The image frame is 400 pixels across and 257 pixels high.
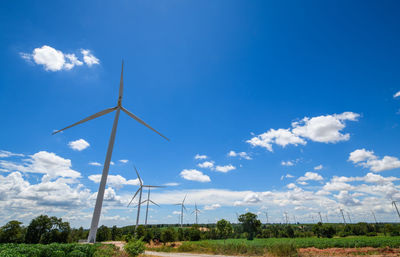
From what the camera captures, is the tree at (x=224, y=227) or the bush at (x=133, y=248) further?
the tree at (x=224, y=227)

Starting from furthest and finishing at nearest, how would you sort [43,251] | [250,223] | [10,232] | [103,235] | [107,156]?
1. [103,235]
2. [250,223]
3. [10,232]
4. [107,156]
5. [43,251]

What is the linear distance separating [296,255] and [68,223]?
2882 inches

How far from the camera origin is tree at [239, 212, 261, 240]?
90.0m

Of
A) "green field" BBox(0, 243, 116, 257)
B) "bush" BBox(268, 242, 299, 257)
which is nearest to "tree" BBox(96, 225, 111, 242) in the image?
"green field" BBox(0, 243, 116, 257)

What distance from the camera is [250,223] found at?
9031cm

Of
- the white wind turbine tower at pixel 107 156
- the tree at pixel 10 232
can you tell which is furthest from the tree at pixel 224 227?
the tree at pixel 10 232

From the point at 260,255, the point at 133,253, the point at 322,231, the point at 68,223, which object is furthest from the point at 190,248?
the point at 322,231

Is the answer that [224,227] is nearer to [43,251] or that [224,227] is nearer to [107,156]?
[107,156]

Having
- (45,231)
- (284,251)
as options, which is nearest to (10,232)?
(45,231)

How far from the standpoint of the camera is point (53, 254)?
62.5 feet

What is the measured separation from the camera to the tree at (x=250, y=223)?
295 feet

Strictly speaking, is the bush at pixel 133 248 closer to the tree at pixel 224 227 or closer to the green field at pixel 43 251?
the green field at pixel 43 251

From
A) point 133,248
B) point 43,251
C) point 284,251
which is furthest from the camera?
point 284,251

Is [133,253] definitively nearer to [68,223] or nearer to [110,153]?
[110,153]
